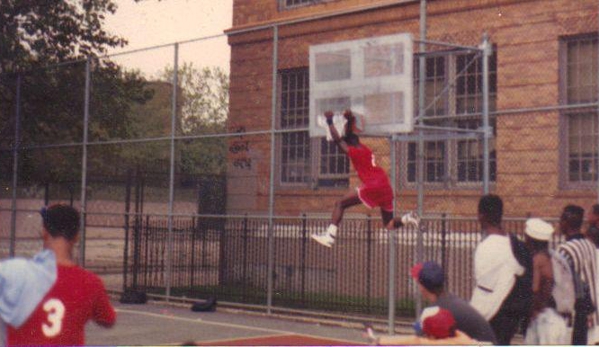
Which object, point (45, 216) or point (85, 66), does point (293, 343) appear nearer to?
point (45, 216)

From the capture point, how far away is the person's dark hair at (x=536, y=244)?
8375 mm

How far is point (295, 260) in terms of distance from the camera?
61.8 ft

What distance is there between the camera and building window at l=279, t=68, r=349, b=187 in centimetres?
1898

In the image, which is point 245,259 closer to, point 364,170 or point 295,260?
point 295,260

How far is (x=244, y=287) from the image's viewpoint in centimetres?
1912

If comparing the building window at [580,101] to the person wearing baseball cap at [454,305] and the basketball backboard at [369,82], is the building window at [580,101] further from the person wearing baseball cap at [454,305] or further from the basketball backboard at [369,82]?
the person wearing baseball cap at [454,305]

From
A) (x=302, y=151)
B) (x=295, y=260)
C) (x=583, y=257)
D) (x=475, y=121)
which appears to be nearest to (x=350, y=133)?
(x=583, y=257)

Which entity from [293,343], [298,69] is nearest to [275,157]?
[298,69]

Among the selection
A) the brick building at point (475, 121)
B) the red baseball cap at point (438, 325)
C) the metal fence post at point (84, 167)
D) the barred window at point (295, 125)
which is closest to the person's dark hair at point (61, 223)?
the red baseball cap at point (438, 325)

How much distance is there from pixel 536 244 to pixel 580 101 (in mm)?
9446

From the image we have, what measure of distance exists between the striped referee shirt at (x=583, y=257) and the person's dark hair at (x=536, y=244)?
48 centimetres

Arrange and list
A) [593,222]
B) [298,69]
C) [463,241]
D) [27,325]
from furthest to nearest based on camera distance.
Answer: [298,69] → [463,241] → [593,222] → [27,325]

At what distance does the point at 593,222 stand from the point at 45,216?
571 centimetres

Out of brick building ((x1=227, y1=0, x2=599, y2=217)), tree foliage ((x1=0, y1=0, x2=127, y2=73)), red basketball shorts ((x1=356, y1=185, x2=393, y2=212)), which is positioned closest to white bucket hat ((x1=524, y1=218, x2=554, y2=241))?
red basketball shorts ((x1=356, y1=185, x2=393, y2=212))
